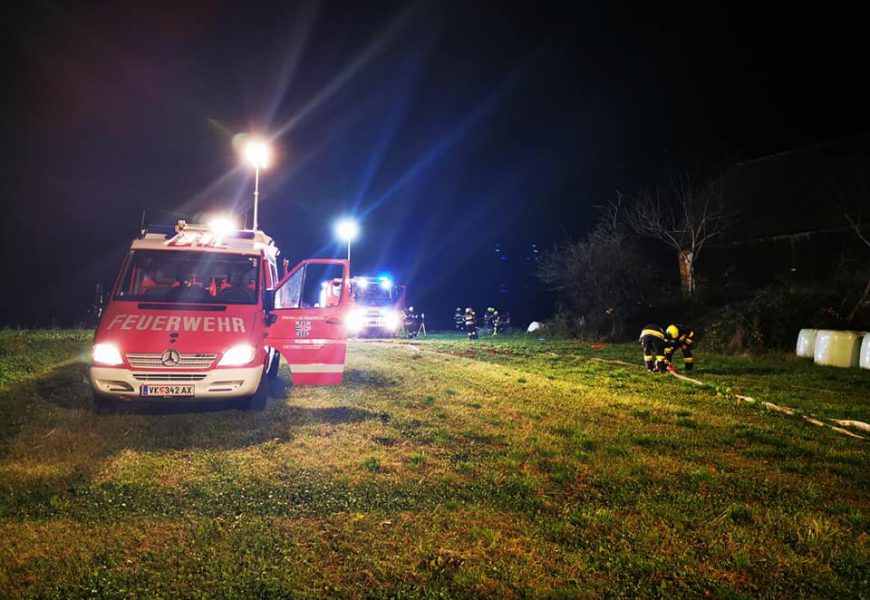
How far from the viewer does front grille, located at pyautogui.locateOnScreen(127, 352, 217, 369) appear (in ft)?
20.0

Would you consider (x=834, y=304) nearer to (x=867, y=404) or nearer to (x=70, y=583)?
(x=867, y=404)

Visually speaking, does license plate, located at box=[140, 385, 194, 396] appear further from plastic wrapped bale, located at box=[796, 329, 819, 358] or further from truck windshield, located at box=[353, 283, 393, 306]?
truck windshield, located at box=[353, 283, 393, 306]

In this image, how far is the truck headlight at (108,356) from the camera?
6098 millimetres

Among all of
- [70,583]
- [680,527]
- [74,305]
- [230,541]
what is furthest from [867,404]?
[74,305]

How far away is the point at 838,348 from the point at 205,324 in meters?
14.3

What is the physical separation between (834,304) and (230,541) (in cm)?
1932

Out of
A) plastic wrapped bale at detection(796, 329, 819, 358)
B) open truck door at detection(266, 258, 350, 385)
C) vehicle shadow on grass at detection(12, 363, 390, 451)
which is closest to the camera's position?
vehicle shadow on grass at detection(12, 363, 390, 451)

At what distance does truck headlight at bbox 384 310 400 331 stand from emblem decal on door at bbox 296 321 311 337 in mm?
16797

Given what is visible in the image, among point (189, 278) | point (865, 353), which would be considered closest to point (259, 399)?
point (189, 278)

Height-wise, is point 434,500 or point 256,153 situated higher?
point 256,153

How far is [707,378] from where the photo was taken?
10578mm

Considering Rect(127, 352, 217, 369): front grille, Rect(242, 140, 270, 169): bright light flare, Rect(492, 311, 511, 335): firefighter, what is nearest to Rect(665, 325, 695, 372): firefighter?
Rect(127, 352, 217, 369): front grille

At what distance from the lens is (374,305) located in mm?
24672

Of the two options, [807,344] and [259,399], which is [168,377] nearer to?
[259,399]
